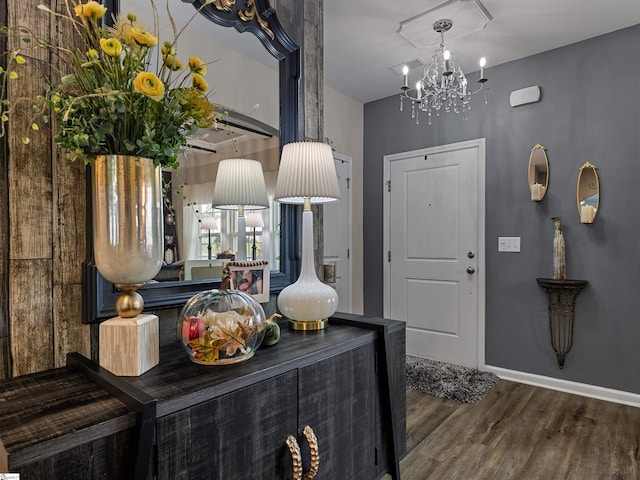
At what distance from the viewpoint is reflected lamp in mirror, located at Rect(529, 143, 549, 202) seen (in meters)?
3.04

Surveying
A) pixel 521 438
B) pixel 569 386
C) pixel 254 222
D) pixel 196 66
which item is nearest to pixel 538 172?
pixel 569 386

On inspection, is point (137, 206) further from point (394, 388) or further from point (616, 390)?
point (616, 390)

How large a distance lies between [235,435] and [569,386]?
9.81 ft

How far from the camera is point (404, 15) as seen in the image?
8.33 feet

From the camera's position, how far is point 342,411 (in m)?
1.29

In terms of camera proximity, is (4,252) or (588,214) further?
(588,214)

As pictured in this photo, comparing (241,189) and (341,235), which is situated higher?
(241,189)

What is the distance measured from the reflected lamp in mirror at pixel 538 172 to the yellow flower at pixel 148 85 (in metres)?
3.00

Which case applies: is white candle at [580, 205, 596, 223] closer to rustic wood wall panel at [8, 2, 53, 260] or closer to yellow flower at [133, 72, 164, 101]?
yellow flower at [133, 72, 164, 101]

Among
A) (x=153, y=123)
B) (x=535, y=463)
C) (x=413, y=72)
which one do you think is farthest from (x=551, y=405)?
(x=153, y=123)

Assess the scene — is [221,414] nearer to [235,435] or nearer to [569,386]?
[235,435]

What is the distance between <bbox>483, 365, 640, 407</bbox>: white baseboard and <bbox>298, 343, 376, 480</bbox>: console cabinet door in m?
2.27

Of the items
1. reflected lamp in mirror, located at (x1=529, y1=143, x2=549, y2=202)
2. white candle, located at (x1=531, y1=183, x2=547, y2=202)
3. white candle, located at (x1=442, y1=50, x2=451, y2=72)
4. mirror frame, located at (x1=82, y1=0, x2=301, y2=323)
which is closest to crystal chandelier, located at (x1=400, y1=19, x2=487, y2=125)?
white candle, located at (x1=442, y1=50, x2=451, y2=72)

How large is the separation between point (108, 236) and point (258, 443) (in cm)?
67
